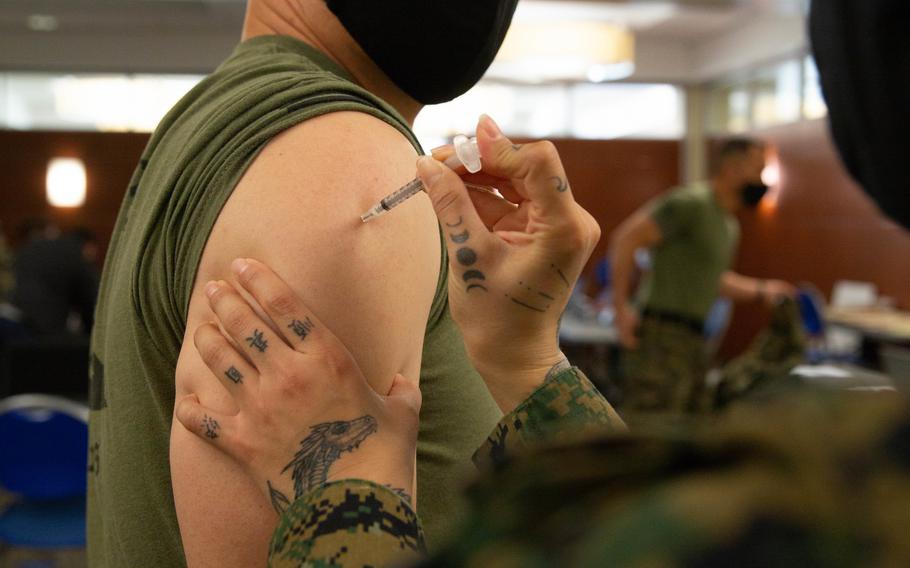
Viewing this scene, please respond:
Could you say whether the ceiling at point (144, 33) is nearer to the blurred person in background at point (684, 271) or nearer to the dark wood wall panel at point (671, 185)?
the dark wood wall panel at point (671, 185)

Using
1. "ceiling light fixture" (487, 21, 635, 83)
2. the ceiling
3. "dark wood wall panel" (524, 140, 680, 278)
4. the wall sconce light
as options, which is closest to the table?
"ceiling light fixture" (487, 21, 635, 83)

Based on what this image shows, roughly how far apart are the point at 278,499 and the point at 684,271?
440 centimetres

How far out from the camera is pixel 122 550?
35.2 inches

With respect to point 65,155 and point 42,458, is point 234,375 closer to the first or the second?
point 42,458

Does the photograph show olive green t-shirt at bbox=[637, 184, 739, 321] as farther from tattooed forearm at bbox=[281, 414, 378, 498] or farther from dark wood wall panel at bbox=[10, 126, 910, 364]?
tattooed forearm at bbox=[281, 414, 378, 498]

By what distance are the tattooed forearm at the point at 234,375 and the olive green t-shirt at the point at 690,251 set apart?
434 centimetres

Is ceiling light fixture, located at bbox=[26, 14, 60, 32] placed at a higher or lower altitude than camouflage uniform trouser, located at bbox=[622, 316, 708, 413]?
higher

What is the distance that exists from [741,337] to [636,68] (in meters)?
3.25

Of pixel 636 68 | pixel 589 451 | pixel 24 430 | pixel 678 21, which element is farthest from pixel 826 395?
pixel 636 68

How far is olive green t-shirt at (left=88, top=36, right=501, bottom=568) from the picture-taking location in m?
0.81

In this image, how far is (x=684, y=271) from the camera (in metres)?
4.95

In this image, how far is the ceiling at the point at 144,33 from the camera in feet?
32.2

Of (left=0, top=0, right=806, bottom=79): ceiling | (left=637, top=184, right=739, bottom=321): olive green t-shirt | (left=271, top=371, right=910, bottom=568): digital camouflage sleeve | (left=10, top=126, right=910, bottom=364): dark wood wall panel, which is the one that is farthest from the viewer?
(left=0, top=0, right=806, bottom=79): ceiling

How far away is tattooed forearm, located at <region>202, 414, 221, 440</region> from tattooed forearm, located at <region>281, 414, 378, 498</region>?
0.21 ft
